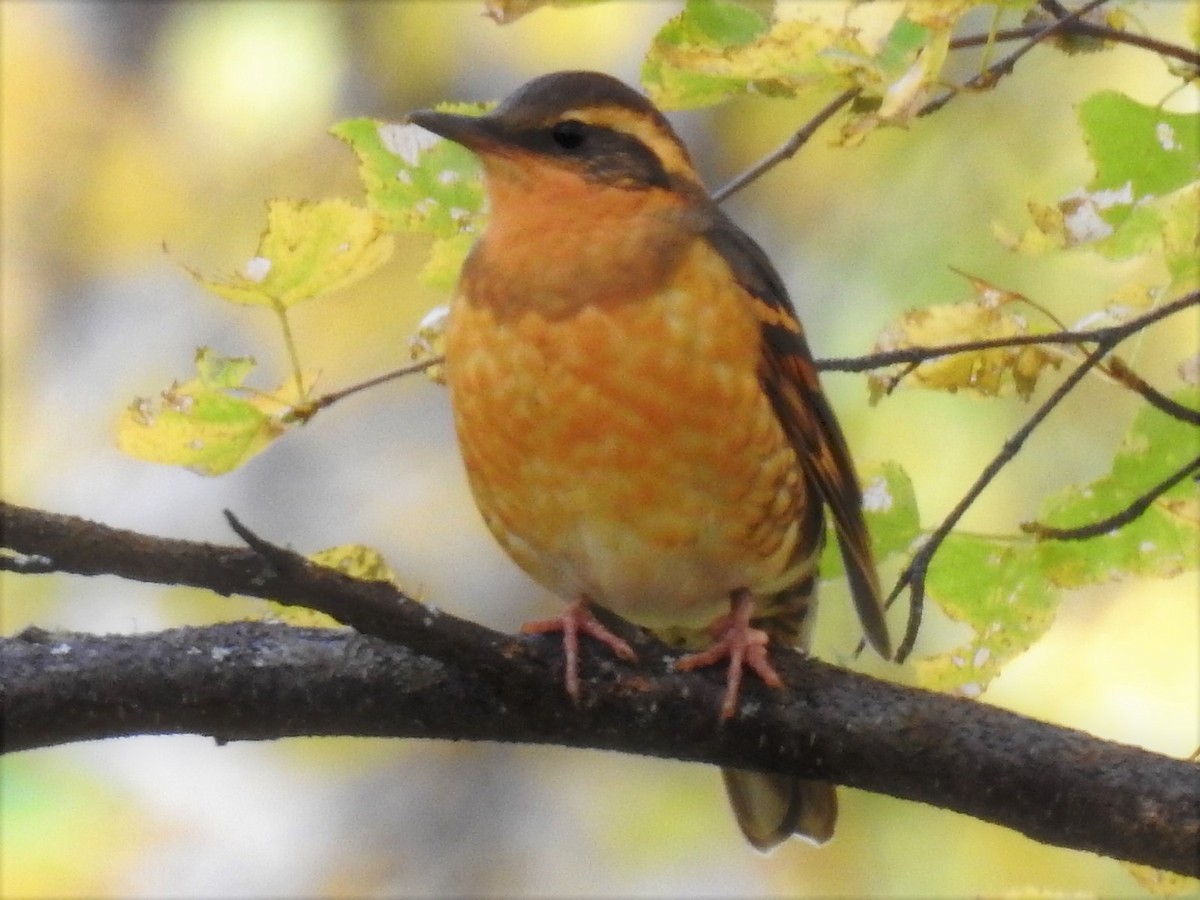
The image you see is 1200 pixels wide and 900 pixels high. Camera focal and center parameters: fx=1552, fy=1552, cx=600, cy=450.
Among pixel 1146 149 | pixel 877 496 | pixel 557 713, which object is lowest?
pixel 557 713

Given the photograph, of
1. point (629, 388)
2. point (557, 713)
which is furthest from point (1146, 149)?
point (557, 713)

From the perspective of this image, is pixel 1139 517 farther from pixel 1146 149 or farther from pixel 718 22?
pixel 718 22

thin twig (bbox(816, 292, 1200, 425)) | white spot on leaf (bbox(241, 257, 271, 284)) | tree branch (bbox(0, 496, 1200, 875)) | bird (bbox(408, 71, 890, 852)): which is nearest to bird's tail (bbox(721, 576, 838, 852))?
bird (bbox(408, 71, 890, 852))

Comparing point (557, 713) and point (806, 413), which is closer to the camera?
point (557, 713)

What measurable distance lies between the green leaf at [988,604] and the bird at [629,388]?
28 cm

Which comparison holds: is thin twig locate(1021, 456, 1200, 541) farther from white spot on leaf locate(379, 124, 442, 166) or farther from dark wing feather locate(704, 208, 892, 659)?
white spot on leaf locate(379, 124, 442, 166)

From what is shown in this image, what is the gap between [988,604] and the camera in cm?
232

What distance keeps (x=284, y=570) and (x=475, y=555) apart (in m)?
3.55

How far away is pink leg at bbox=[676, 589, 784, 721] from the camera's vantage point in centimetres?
224

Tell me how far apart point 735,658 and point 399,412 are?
3.26 m

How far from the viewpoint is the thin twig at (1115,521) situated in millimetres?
2146

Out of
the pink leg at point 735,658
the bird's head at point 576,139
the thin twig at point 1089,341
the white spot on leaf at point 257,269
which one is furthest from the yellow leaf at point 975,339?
the white spot on leaf at point 257,269

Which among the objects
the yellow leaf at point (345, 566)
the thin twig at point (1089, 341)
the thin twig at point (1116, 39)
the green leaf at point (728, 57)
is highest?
the thin twig at point (1116, 39)

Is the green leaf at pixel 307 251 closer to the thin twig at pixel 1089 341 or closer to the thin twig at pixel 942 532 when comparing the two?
the thin twig at pixel 1089 341
